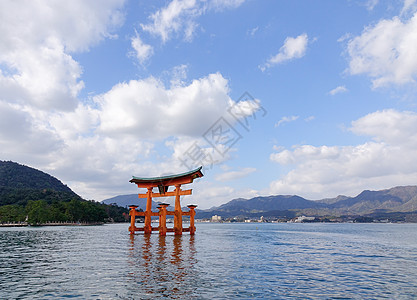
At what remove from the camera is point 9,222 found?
94875 millimetres

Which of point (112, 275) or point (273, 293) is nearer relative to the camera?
point (273, 293)

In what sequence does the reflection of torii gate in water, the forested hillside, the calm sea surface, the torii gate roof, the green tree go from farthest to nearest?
the forested hillside → the green tree → the reflection of torii gate in water → the torii gate roof → the calm sea surface

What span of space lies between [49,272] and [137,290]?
706 centimetres

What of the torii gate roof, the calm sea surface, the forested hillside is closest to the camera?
the calm sea surface

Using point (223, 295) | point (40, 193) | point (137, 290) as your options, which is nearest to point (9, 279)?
point (137, 290)

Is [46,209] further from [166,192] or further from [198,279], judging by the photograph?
[198,279]

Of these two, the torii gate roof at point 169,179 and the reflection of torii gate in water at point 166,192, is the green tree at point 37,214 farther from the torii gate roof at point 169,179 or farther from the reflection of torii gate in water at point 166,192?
the torii gate roof at point 169,179

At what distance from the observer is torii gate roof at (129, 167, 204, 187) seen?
3912 centimetres

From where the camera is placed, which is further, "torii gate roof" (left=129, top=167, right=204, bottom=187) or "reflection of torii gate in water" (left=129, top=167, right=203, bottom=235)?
"reflection of torii gate in water" (left=129, top=167, right=203, bottom=235)

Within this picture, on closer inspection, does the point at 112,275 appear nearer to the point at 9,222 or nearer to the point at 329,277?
the point at 329,277

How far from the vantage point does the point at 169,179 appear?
137ft

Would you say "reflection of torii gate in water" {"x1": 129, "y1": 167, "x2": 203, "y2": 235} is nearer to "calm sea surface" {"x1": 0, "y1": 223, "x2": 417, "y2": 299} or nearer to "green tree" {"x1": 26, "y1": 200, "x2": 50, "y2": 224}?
"calm sea surface" {"x1": 0, "y1": 223, "x2": 417, "y2": 299}

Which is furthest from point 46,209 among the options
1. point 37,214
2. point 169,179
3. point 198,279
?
point 198,279

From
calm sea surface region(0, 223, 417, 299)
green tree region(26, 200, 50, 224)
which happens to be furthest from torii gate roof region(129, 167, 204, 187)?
green tree region(26, 200, 50, 224)
